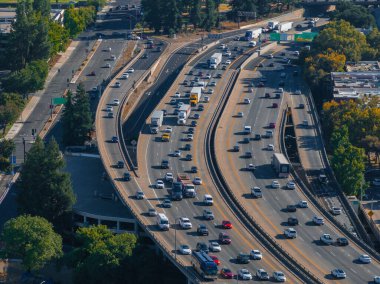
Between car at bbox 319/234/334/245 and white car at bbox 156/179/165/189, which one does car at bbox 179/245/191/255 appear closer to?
car at bbox 319/234/334/245

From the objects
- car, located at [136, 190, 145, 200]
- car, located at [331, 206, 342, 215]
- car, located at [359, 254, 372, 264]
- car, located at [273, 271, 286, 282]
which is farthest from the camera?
car, located at [331, 206, 342, 215]

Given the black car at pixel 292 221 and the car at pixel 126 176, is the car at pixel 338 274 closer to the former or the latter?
the black car at pixel 292 221

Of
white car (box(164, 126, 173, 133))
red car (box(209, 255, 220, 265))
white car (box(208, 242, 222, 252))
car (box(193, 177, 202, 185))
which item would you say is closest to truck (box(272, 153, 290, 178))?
car (box(193, 177, 202, 185))

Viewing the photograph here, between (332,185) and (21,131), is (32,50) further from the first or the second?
(332,185)

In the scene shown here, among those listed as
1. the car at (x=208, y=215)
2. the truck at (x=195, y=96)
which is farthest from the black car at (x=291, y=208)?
the truck at (x=195, y=96)

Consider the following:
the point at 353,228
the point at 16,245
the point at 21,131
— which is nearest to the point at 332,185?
the point at 353,228

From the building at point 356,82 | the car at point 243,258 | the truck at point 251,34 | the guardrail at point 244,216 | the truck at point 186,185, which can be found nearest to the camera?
the guardrail at point 244,216
